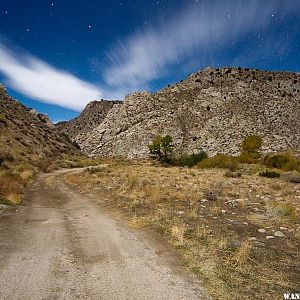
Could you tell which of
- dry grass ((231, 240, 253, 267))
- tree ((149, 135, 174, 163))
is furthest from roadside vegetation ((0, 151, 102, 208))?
tree ((149, 135, 174, 163))

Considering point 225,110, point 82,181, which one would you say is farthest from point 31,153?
point 225,110

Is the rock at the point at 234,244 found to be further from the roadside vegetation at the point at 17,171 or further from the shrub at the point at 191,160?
the shrub at the point at 191,160

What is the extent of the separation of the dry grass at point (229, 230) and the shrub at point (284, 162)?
2288 centimetres

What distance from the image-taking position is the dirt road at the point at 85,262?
6.21 m

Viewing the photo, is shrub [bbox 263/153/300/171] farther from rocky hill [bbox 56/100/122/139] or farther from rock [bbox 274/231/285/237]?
rocky hill [bbox 56/100/122/139]

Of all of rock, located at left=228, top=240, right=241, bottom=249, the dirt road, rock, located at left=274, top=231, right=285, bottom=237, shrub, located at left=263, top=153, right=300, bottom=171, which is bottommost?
the dirt road

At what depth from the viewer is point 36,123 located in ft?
243

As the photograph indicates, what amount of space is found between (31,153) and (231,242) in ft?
149

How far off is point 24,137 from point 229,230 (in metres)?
51.4

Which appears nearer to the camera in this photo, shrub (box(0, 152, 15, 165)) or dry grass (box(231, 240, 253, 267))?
dry grass (box(231, 240, 253, 267))

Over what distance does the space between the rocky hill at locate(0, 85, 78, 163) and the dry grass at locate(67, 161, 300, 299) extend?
27.4 meters

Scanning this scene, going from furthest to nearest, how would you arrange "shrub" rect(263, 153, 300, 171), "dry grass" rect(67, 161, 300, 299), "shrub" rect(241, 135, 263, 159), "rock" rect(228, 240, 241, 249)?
"shrub" rect(241, 135, 263, 159), "shrub" rect(263, 153, 300, 171), "rock" rect(228, 240, 241, 249), "dry grass" rect(67, 161, 300, 299)

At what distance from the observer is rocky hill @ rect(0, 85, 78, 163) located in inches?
1856

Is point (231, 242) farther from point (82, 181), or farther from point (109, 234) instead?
point (82, 181)
